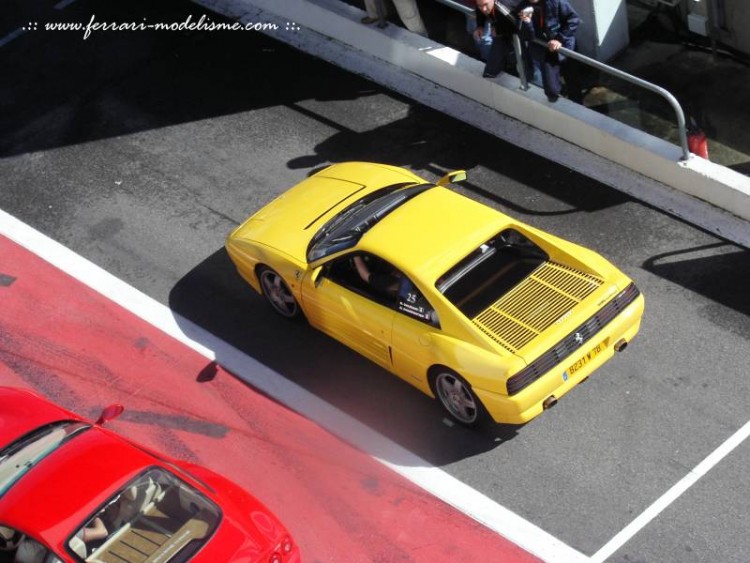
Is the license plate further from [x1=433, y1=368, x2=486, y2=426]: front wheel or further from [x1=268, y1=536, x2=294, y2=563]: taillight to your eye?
[x1=268, y1=536, x2=294, y2=563]: taillight

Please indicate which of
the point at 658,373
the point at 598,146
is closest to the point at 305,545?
the point at 658,373

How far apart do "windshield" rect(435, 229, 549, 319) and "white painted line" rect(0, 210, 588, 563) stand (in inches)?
59.7

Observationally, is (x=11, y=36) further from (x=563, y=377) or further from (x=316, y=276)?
(x=563, y=377)

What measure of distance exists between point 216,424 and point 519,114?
17.5ft

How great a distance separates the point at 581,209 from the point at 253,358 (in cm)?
390

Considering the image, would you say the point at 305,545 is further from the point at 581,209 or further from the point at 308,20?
the point at 308,20

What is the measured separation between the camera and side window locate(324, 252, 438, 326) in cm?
1000

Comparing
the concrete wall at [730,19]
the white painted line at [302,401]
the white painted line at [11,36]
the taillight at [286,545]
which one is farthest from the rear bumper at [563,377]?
the white painted line at [11,36]

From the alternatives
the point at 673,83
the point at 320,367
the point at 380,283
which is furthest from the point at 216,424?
the point at 673,83

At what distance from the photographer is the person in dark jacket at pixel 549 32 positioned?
12.7 meters

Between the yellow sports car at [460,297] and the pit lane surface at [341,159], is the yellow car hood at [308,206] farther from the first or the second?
the pit lane surface at [341,159]

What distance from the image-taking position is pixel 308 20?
51.0 feet

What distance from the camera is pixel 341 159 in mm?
13594

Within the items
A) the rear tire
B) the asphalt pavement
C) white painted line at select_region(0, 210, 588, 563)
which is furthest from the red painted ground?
the asphalt pavement
